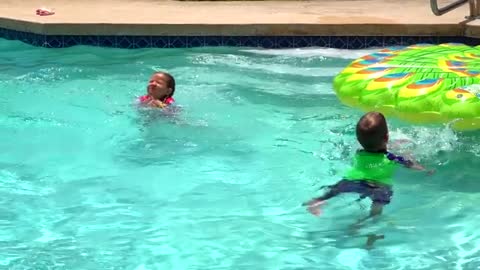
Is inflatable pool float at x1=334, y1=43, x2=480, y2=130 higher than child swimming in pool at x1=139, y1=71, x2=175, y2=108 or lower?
higher

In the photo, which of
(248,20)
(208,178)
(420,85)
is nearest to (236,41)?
(248,20)

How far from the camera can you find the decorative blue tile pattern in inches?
314

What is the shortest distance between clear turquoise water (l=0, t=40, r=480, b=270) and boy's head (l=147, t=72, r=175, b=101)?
154 millimetres

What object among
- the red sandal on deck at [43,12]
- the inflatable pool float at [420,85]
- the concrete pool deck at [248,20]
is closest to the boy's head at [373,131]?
the inflatable pool float at [420,85]

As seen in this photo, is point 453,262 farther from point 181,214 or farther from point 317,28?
point 317,28

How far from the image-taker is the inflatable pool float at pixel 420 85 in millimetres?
5184

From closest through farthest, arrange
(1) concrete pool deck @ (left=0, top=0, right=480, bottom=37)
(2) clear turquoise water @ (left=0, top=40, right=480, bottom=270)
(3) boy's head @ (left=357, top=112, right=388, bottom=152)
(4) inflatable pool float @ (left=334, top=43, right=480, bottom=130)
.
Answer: (2) clear turquoise water @ (left=0, top=40, right=480, bottom=270) → (3) boy's head @ (left=357, top=112, right=388, bottom=152) → (4) inflatable pool float @ (left=334, top=43, right=480, bottom=130) → (1) concrete pool deck @ (left=0, top=0, right=480, bottom=37)

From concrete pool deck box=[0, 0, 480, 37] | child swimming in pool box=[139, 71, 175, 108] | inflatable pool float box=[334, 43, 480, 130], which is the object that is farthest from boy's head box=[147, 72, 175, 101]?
concrete pool deck box=[0, 0, 480, 37]

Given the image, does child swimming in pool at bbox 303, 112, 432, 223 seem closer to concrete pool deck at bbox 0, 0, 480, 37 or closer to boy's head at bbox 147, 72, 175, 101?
boy's head at bbox 147, 72, 175, 101

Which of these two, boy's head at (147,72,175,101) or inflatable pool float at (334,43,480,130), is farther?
boy's head at (147,72,175,101)

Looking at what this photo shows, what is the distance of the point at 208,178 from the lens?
479cm

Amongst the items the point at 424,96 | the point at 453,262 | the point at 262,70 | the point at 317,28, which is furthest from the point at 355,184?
the point at 317,28

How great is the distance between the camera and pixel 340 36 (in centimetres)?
802

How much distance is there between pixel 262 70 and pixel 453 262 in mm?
3971
